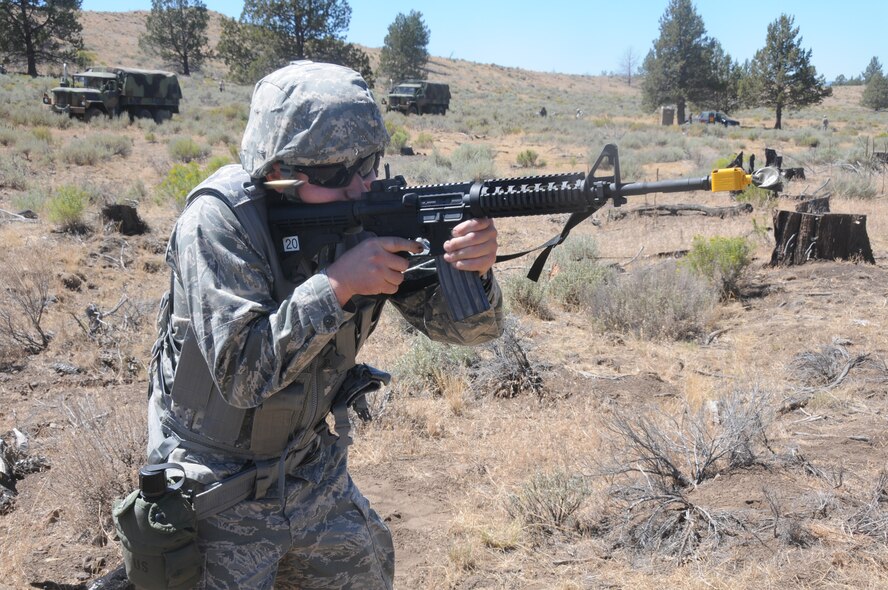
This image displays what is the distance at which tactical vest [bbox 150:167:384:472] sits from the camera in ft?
6.38

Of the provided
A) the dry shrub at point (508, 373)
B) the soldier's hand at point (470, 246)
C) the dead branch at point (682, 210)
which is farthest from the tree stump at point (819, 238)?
the soldier's hand at point (470, 246)

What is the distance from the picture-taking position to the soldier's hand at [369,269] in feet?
5.90

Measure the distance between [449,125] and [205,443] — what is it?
3150cm

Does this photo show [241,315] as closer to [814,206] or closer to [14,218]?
[814,206]

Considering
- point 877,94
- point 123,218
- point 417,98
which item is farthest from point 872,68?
point 123,218

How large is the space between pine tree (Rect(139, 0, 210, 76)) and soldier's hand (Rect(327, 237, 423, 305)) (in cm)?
5401

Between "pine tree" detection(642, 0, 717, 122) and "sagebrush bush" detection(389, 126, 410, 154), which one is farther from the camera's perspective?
"pine tree" detection(642, 0, 717, 122)

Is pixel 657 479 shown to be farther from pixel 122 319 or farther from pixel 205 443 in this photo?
pixel 122 319

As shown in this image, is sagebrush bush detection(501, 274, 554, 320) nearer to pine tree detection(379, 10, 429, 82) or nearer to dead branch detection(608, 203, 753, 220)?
dead branch detection(608, 203, 753, 220)

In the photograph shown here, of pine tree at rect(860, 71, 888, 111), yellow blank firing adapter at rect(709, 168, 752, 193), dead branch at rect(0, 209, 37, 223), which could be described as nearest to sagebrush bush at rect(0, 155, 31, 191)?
dead branch at rect(0, 209, 37, 223)

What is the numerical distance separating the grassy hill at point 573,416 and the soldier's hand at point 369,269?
6.44 ft

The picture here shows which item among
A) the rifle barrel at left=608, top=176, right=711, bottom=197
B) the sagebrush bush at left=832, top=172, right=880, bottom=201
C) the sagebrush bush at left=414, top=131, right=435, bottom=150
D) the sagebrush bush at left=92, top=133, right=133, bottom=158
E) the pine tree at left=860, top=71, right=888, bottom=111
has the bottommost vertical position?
the sagebrush bush at left=832, top=172, right=880, bottom=201

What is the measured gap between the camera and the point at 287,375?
1784mm

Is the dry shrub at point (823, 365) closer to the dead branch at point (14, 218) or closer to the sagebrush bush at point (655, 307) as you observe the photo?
the sagebrush bush at point (655, 307)
